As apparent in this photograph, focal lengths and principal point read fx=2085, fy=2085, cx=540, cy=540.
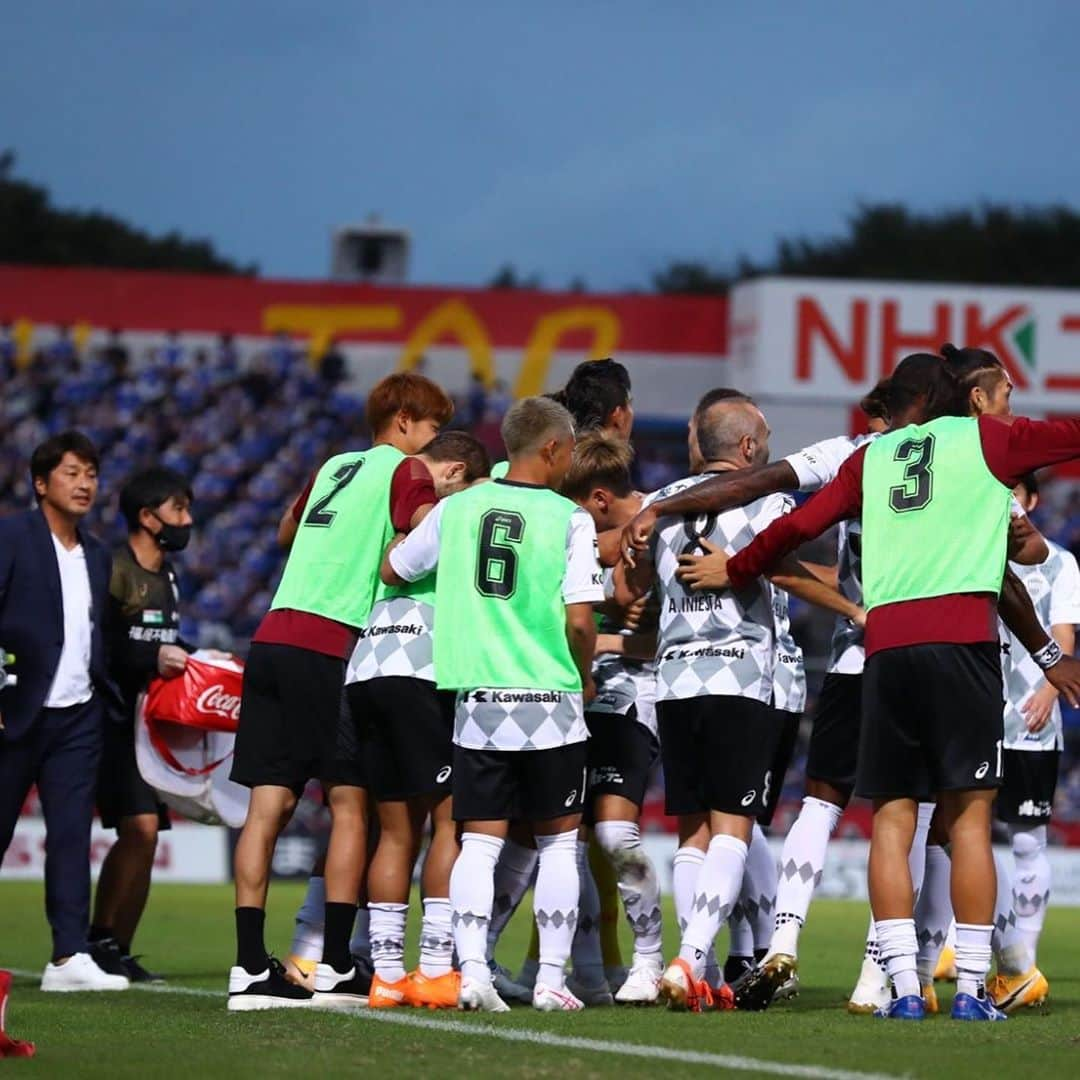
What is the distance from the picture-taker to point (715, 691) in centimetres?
762

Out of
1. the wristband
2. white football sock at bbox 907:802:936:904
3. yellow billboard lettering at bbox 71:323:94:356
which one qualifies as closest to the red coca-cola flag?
white football sock at bbox 907:802:936:904

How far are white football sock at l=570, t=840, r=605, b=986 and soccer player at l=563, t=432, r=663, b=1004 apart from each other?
0.37 ft

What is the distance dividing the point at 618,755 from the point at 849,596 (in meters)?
1.12

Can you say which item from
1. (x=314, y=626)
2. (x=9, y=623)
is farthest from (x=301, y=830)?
(x=314, y=626)

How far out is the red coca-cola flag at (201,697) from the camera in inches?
372

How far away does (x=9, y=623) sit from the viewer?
30.0 feet

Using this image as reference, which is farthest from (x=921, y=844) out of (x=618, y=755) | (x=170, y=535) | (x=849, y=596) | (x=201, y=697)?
(x=170, y=535)

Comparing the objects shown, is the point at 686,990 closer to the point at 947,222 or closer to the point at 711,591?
the point at 711,591

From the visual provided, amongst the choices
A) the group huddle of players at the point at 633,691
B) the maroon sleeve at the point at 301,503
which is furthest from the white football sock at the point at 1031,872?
the maroon sleeve at the point at 301,503

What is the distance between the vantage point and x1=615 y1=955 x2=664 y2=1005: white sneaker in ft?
25.6

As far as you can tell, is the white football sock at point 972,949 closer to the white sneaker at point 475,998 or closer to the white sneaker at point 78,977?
the white sneaker at point 475,998

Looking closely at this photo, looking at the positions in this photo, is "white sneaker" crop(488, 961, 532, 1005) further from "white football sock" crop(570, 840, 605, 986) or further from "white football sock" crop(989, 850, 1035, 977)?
"white football sock" crop(989, 850, 1035, 977)

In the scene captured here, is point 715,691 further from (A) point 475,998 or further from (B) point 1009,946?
(B) point 1009,946

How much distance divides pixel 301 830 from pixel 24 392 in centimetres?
1436
